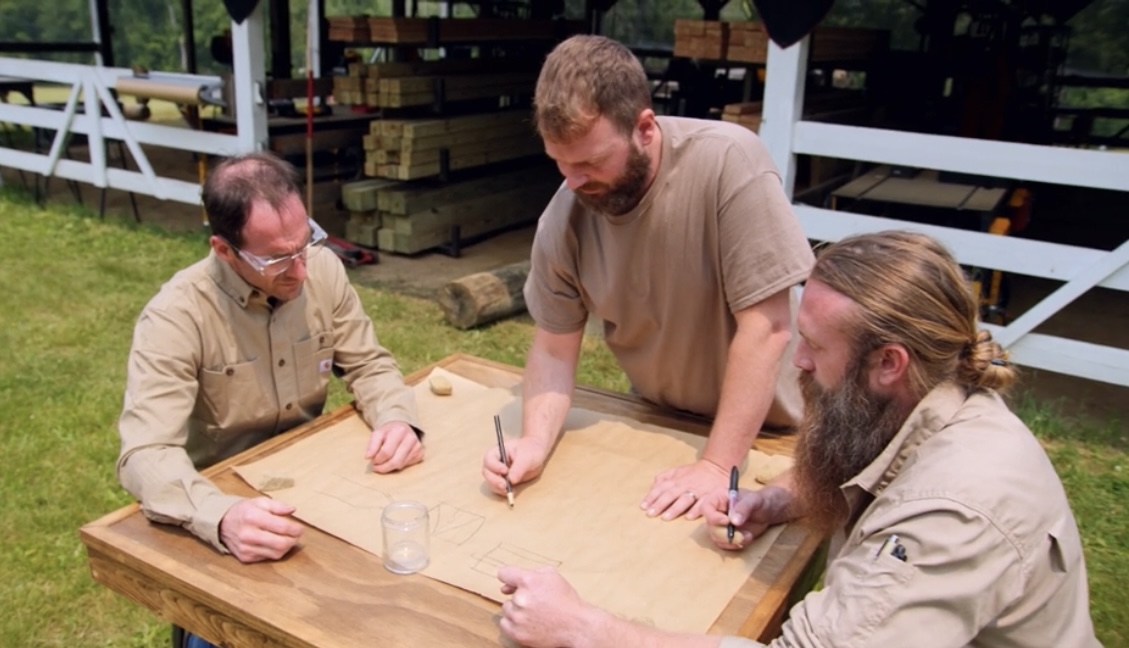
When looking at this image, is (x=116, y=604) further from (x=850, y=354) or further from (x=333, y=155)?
(x=333, y=155)

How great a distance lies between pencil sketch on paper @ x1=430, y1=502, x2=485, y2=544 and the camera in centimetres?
182

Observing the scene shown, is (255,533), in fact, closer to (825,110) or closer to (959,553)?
(959,553)

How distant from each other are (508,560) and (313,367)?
95cm

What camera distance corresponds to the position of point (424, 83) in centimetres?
776

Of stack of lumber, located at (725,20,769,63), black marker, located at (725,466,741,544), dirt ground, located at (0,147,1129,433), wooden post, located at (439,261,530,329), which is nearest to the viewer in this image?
black marker, located at (725,466,741,544)

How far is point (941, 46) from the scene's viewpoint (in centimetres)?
1000

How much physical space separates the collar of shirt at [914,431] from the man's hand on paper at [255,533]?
1.06 metres

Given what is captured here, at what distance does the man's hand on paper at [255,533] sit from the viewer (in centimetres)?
173

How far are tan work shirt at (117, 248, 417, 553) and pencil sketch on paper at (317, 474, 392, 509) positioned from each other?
0.73ft

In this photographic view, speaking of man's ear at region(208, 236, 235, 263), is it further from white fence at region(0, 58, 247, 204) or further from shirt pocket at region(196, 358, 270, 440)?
white fence at region(0, 58, 247, 204)

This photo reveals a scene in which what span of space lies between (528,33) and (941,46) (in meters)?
4.56

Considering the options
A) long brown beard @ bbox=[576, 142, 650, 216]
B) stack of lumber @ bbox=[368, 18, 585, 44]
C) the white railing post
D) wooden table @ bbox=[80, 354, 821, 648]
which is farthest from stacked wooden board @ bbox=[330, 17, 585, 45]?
wooden table @ bbox=[80, 354, 821, 648]

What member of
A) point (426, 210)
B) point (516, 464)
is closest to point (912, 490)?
point (516, 464)

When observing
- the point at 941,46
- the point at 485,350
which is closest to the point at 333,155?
the point at 485,350
